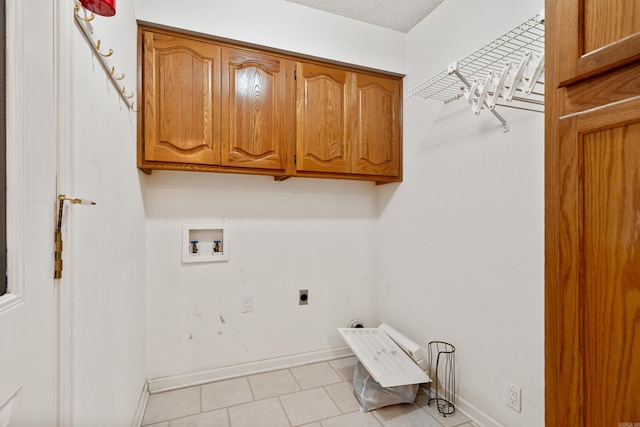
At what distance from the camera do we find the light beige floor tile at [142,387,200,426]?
1658 mm

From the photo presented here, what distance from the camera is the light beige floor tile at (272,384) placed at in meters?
1.87

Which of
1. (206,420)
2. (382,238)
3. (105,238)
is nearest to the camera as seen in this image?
(105,238)

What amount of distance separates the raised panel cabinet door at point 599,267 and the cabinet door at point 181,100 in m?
1.67

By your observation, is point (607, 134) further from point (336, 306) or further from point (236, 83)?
point (336, 306)

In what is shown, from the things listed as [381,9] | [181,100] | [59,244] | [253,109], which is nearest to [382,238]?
[253,109]

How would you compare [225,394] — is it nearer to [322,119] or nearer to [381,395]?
[381,395]

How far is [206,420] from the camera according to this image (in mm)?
1627

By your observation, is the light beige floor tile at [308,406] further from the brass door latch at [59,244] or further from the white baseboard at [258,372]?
the brass door latch at [59,244]

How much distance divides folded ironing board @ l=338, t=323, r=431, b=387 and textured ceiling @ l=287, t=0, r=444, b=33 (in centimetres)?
216

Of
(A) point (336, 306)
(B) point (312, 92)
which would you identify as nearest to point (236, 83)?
(B) point (312, 92)

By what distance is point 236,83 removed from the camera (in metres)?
1.85

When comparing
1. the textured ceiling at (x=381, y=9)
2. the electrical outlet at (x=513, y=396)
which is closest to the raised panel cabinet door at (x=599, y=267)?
the electrical outlet at (x=513, y=396)

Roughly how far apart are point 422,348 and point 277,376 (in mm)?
993

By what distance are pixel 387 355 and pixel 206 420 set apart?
1103mm
